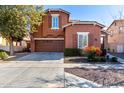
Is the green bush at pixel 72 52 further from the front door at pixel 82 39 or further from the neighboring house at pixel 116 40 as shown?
the neighboring house at pixel 116 40

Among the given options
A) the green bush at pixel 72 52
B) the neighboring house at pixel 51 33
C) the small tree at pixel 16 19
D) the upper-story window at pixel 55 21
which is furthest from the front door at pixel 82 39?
the upper-story window at pixel 55 21

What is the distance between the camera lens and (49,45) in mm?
29953

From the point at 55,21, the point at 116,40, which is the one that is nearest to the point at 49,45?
the point at 55,21

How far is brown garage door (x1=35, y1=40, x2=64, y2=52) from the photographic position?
1171 inches

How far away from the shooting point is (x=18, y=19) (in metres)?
22.2

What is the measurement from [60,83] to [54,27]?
825 inches

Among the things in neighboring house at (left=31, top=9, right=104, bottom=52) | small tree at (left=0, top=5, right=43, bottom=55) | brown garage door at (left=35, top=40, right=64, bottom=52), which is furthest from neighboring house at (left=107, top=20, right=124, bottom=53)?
small tree at (left=0, top=5, right=43, bottom=55)

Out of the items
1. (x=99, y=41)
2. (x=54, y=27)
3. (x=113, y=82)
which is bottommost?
(x=113, y=82)

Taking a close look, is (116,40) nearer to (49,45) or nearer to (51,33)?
(51,33)

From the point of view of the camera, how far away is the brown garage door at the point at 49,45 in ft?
97.6

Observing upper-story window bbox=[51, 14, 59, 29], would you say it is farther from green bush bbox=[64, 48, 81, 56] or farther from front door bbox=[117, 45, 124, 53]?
front door bbox=[117, 45, 124, 53]
